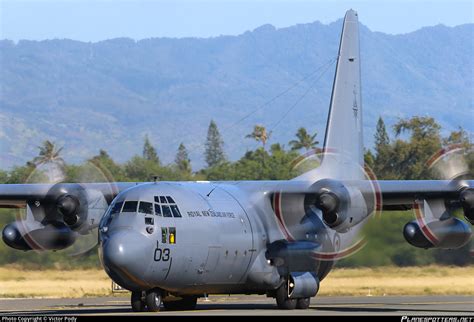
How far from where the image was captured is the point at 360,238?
29.3m

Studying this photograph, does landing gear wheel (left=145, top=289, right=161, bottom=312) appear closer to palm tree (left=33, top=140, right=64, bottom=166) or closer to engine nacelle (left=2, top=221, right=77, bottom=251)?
engine nacelle (left=2, top=221, right=77, bottom=251)

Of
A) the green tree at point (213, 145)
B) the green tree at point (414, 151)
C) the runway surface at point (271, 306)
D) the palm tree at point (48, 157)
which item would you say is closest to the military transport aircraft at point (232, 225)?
the runway surface at point (271, 306)

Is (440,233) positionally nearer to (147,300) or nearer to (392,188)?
(392,188)

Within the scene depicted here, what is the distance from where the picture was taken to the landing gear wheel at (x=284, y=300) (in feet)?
86.7

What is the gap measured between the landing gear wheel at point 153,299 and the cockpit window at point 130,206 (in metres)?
1.90

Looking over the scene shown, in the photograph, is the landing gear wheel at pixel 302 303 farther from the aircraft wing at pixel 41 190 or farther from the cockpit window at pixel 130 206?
the cockpit window at pixel 130 206

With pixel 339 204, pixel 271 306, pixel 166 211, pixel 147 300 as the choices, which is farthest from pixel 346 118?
pixel 147 300

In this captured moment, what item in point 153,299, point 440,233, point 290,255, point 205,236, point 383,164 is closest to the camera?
point 153,299

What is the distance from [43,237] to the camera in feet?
91.2

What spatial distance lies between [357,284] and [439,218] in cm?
957

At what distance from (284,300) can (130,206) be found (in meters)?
5.40

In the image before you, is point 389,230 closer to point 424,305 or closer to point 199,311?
point 424,305

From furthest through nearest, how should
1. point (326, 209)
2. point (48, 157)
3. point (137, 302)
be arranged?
point (48, 157)
point (326, 209)
point (137, 302)

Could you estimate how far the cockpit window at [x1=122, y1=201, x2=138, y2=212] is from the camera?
2302 cm
